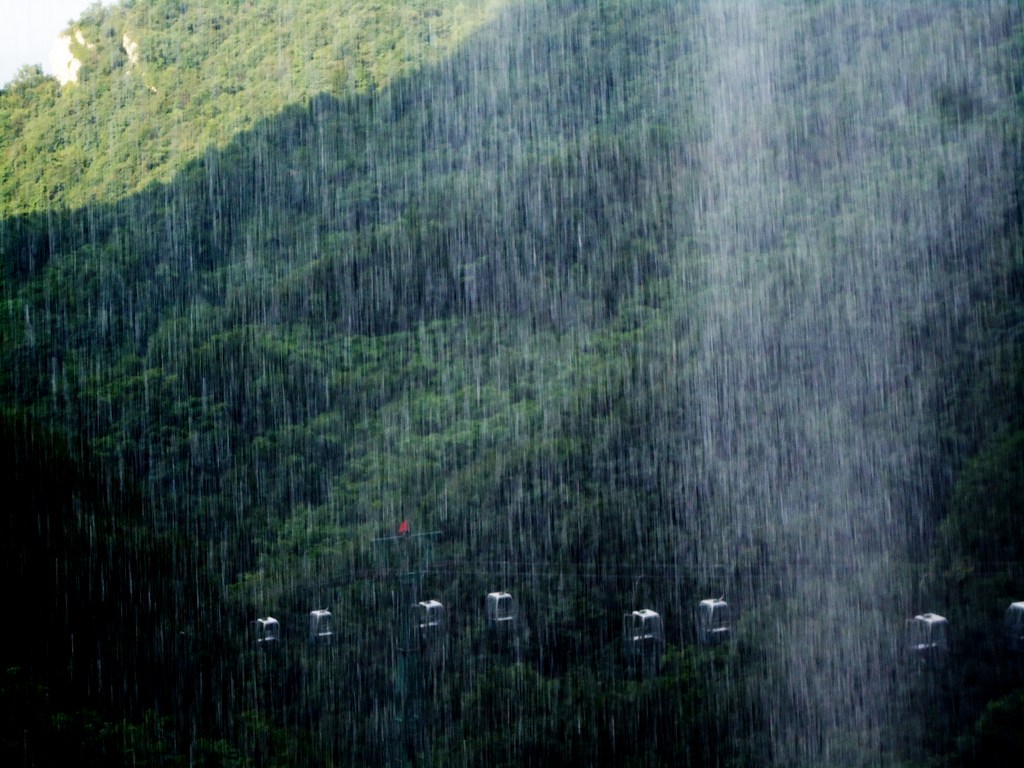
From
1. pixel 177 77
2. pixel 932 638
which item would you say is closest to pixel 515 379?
pixel 932 638

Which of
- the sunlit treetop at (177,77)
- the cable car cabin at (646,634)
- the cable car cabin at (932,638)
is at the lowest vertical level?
the cable car cabin at (646,634)

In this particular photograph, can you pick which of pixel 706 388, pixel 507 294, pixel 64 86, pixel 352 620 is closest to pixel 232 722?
pixel 352 620

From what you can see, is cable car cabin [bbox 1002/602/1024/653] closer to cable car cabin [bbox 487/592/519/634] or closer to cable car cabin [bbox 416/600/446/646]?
cable car cabin [bbox 416/600/446/646]

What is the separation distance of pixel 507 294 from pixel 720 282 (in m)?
3.59

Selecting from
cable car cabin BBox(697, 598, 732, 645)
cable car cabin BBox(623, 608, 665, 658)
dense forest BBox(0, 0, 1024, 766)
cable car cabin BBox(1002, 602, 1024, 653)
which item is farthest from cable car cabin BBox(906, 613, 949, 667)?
cable car cabin BBox(623, 608, 665, 658)

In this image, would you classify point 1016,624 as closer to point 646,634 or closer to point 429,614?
point 646,634

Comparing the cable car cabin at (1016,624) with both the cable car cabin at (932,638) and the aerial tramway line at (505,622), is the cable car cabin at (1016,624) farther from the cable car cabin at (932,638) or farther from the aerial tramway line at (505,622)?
the cable car cabin at (932,638)

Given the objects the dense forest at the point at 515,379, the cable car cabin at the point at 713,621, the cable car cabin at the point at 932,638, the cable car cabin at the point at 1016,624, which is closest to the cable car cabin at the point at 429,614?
the dense forest at the point at 515,379

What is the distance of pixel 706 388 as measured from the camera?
575 inches

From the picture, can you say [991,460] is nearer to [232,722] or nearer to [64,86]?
[232,722]

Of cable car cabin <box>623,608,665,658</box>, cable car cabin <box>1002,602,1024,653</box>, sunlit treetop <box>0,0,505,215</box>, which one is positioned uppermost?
sunlit treetop <box>0,0,505,215</box>

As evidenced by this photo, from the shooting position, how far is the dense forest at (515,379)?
10328mm

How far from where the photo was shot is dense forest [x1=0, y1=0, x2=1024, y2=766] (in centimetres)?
1033

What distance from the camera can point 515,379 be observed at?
16469mm
